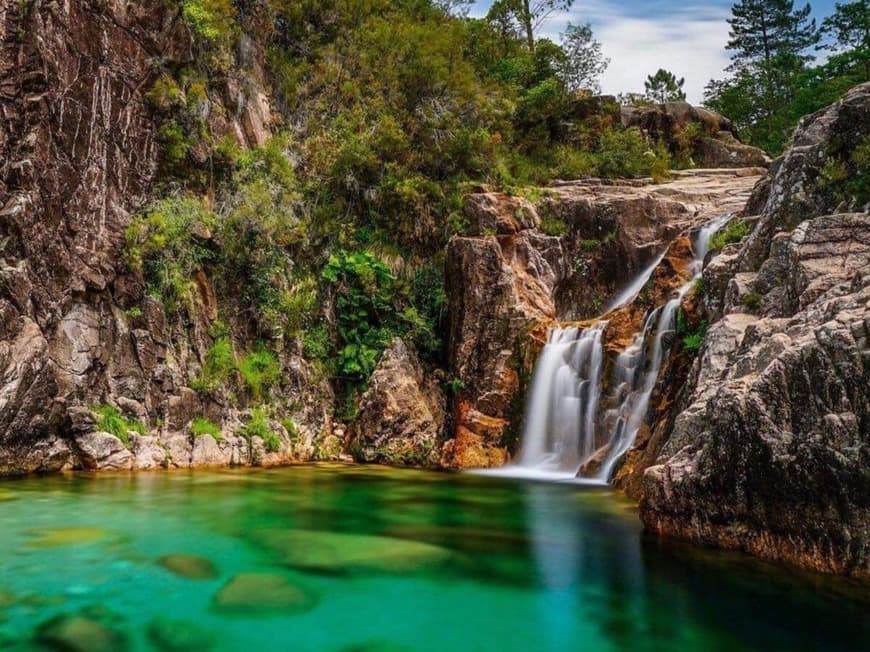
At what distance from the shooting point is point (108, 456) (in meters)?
11.4

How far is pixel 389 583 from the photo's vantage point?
534cm

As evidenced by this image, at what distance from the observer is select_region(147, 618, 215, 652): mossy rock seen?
402 cm

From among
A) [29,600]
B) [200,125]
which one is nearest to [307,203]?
[200,125]

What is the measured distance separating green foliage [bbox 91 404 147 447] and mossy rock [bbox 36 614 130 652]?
7.99m

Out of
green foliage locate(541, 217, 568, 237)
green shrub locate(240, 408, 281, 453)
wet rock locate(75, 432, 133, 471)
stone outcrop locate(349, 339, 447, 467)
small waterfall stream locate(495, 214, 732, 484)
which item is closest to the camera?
wet rock locate(75, 432, 133, 471)

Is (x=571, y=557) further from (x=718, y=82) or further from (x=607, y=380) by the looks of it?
(x=718, y=82)

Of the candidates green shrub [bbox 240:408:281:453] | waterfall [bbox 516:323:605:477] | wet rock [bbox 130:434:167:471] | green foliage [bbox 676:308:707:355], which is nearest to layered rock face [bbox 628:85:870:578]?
green foliage [bbox 676:308:707:355]

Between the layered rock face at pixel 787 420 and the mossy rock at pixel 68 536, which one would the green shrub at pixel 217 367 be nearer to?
the mossy rock at pixel 68 536

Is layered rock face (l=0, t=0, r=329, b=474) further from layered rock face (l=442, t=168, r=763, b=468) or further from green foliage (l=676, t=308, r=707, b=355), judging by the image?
green foliage (l=676, t=308, r=707, b=355)

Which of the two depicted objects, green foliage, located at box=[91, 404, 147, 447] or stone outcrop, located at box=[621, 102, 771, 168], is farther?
stone outcrop, located at box=[621, 102, 771, 168]

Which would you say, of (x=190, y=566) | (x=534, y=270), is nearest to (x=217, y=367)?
(x=534, y=270)

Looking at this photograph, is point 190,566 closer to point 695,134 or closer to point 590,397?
point 590,397

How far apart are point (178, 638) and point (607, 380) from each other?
1009 cm

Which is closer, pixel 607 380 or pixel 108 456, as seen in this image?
pixel 108 456
